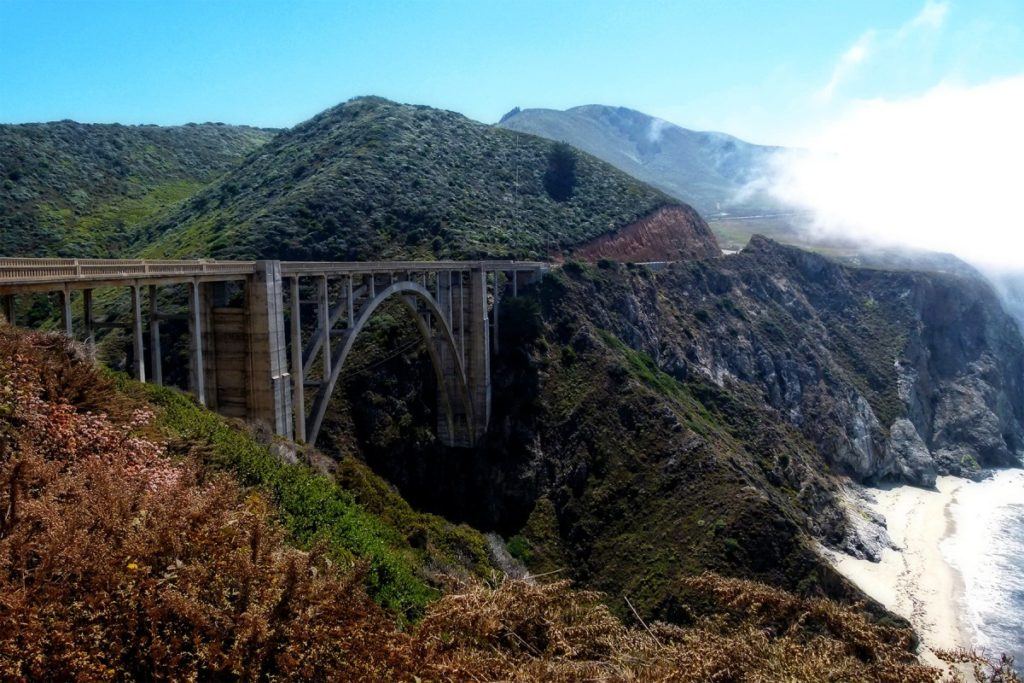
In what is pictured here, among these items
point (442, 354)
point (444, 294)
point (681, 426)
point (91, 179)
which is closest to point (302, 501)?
point (444, 294)

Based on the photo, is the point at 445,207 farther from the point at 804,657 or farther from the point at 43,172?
the point at 804,657

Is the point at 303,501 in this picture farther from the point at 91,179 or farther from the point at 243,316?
the point at 91,179

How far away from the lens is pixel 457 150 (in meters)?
63.9

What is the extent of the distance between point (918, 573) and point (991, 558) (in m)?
7.30

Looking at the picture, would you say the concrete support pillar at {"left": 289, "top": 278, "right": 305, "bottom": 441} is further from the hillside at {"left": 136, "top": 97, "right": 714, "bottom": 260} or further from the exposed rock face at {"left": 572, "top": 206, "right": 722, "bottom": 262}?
the exposed rock face at {"left": 572, "top": 206, "right": 722, "bottom": 262}

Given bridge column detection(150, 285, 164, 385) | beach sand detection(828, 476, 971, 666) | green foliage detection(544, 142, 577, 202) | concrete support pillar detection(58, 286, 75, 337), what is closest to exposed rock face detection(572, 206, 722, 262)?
green foliage detection(544, 142, 577, 202)

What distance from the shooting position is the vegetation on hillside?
543 centimetres

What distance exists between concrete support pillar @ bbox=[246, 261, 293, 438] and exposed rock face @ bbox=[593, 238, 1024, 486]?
95.1 feet

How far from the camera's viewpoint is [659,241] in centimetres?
6156

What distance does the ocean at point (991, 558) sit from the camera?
29891 mm

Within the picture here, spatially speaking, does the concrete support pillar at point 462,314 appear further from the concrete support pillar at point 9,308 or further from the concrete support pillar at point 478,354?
the concrete support pillar at point 9,308

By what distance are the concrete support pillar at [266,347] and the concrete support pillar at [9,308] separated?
5938mm

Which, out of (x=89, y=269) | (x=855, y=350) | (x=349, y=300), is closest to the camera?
(x=89, y=269)

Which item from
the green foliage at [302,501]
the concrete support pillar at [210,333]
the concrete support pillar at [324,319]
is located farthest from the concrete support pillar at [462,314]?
the green foliage at [302,501]
